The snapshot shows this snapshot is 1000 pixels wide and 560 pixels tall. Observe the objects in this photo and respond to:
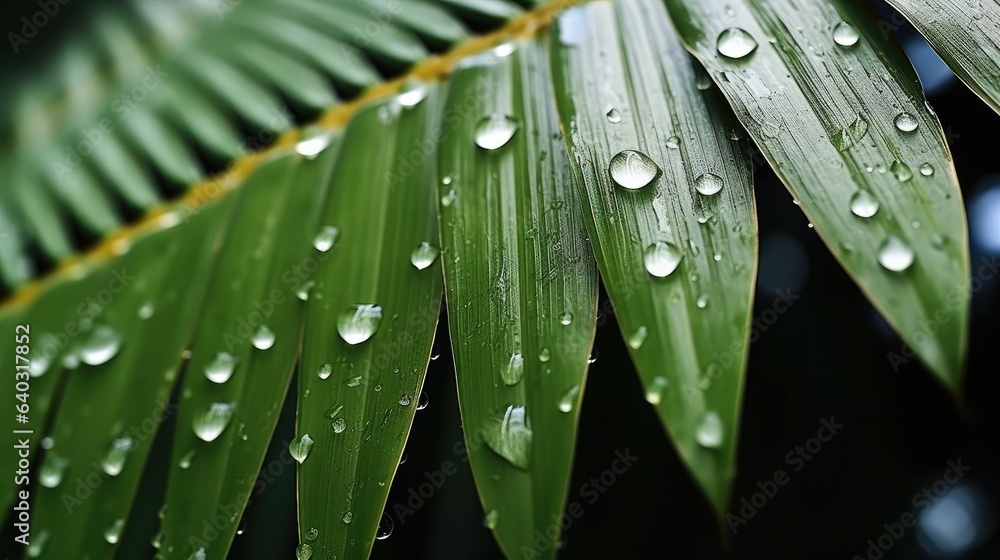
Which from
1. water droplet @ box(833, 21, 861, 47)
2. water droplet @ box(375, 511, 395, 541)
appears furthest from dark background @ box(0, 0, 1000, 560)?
water droplet @ box(833, 21, 861, 47)

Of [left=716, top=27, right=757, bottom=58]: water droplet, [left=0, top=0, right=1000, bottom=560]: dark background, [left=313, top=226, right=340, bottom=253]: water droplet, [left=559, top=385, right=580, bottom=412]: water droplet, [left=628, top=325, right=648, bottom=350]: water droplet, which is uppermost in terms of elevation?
[left=313, top=226, right=340, bottom=253]: water droplet

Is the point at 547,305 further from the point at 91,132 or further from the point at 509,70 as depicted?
the point at 91,132

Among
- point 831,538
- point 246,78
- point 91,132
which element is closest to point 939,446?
point 831,538

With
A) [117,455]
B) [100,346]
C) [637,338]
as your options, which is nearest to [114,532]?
[117,455]

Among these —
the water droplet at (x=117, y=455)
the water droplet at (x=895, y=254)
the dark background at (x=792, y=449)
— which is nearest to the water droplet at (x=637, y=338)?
the water droplet at (x=895, y=254)

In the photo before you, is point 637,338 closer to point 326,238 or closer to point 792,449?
point 326,238

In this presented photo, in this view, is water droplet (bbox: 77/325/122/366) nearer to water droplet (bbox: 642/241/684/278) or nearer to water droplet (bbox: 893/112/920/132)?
water droplet (bbox: 642/241/684/278)
